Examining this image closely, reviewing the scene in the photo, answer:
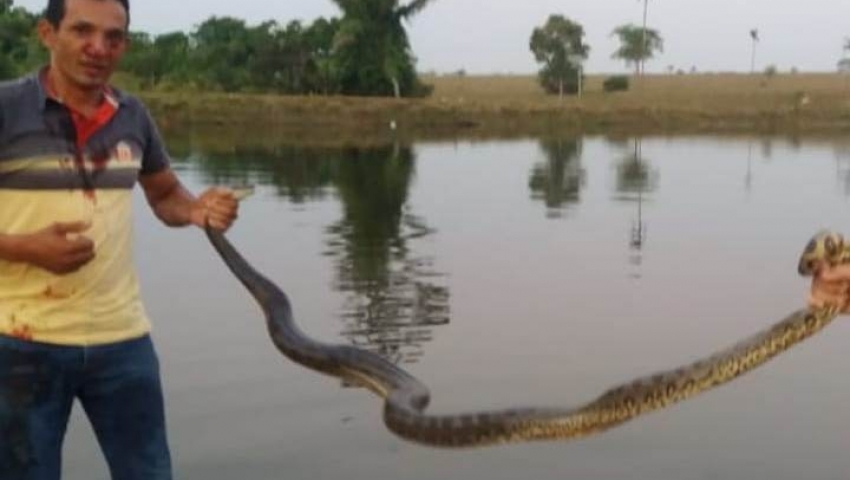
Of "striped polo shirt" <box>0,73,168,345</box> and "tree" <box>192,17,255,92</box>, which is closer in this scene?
"striped polo shirt" <box>0,73,168,345</box>

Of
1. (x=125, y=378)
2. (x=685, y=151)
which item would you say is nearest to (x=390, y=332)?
(x=125, y=378)

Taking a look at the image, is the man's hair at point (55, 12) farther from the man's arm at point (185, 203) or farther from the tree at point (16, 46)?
the tree at point (16, 46)

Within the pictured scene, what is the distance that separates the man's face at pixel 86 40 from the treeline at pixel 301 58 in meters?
71.0

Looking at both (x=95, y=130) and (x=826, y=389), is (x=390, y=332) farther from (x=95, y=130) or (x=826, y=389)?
(x=95, y=130)

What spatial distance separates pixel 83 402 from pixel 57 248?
0.80 m

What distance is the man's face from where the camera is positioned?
4.55 meters

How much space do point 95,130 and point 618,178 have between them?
3604 cm

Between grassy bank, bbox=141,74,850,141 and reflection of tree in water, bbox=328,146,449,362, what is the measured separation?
121ft

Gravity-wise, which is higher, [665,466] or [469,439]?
[469,439]

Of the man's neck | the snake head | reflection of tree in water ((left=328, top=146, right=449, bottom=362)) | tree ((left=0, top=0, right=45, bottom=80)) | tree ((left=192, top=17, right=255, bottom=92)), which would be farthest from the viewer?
tree ((left=192, top=17, right=255, bottom=92))

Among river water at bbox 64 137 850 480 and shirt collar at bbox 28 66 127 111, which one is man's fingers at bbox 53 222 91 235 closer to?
shirt collar at bbox 28 66 127 111

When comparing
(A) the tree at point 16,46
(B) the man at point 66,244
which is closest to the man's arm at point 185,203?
(B) the man at point 66,244

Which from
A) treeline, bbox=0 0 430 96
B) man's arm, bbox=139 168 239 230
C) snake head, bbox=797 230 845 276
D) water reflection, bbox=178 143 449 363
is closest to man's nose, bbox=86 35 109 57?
man's arm, bbox=139 168 239 230

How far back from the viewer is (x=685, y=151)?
56.4 metres
